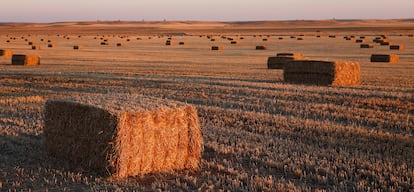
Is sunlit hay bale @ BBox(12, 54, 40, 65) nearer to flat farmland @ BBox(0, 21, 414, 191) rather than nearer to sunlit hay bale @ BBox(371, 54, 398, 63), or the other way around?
flat farmland @ BBox(0, 21, 414, 191)

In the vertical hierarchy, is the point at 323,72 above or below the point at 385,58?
above

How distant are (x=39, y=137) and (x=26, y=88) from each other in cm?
888

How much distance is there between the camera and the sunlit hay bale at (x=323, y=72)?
19.1m

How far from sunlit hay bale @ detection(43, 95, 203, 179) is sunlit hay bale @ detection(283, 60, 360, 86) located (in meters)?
12.0

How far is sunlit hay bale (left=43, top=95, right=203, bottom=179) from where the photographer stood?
717 centimetres

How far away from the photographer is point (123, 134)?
7117mm

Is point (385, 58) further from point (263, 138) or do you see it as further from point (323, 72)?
point (263, 138)

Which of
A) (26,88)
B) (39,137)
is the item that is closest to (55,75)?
(26,88)

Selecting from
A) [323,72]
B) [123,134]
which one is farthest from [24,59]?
[123,134]

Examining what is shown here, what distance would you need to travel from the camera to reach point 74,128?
7738mm

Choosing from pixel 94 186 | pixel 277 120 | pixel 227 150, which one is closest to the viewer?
pixel 94 186

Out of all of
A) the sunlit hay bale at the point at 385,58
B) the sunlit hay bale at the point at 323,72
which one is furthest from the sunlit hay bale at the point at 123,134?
the sunlit hay bale at the point at 385,58

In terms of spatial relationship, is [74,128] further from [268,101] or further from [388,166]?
[268,101]

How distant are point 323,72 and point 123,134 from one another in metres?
13.3
